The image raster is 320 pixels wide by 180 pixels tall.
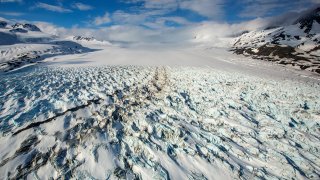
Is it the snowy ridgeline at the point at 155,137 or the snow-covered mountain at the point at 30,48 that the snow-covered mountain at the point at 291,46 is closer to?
the snowy ridgeline at the point at 155,137

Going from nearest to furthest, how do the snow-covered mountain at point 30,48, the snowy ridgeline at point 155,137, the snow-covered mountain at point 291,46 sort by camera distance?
the snowy ridgeline at point 155,137, the snow-covered mountain at point 291,46, the snow-covered mountain at point 30,48

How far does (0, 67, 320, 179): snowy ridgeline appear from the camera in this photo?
547cm

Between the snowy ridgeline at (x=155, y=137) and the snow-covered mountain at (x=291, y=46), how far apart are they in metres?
43.1

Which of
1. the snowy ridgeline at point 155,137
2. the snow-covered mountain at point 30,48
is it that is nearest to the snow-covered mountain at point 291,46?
the snowy ridgeline at point 155,137

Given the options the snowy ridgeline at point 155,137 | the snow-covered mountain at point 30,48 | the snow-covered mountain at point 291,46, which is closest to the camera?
the snowy ridgeline at point 155,137

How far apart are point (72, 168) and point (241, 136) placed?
6122 mm

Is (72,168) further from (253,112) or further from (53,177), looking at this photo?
(253,112)

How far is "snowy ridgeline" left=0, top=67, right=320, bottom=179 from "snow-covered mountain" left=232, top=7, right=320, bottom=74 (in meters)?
43.1

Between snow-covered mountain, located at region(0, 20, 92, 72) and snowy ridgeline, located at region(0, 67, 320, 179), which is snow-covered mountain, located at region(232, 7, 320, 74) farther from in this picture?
snow-covered mountain, located at region(0, 20, 92, 72)

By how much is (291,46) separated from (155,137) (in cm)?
11720

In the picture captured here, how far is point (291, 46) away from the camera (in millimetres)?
99000

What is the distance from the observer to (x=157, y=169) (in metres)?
5.45

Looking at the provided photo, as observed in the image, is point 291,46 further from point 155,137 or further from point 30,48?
point 30,48

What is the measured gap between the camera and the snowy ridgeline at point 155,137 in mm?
5469
